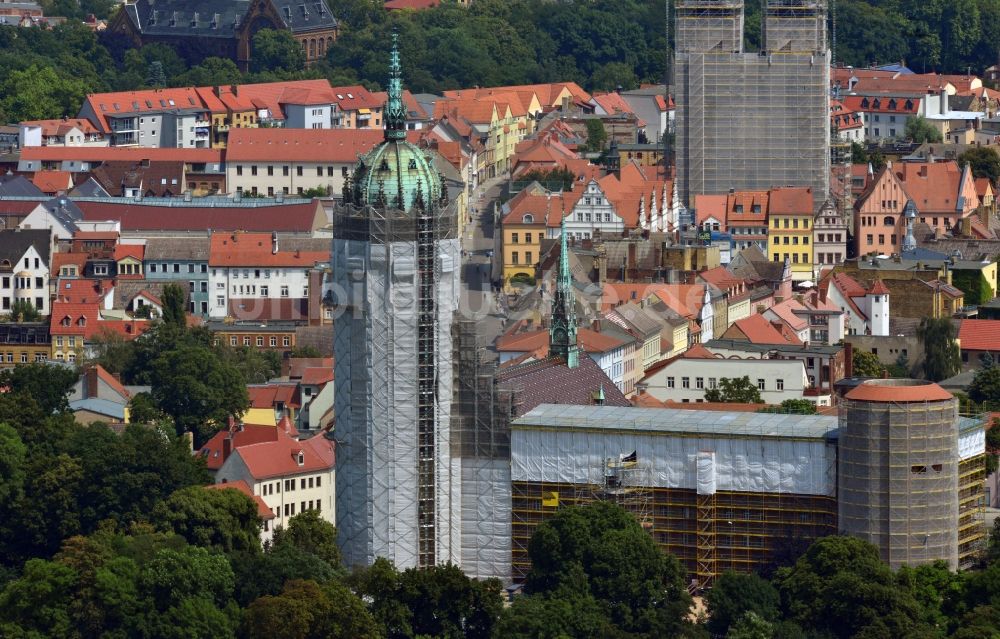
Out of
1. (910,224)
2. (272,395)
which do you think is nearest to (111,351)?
(272,395)

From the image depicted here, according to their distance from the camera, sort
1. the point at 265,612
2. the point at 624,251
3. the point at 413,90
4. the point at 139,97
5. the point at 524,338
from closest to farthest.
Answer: the point at 265,612
the point at 524,338
the point at 624,251
the point at 139,97
the point at 413,90

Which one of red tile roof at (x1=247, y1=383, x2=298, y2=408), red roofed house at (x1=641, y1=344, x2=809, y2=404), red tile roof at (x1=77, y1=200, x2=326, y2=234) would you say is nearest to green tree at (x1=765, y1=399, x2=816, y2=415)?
red roofed house at (x1=641, y1=344, x2=809, y2=404)

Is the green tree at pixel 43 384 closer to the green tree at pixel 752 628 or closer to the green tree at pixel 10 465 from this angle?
the green tree at pixel 10 465

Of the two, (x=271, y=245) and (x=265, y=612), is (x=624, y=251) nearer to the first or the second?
(x=271, y=245)

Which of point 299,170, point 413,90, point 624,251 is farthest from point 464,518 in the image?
point 413,90

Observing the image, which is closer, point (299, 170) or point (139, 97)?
point (299, 170)

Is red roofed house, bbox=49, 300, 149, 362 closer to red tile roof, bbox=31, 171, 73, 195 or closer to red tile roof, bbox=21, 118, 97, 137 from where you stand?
red tile roof, bbox=31, 171, 73, 195
